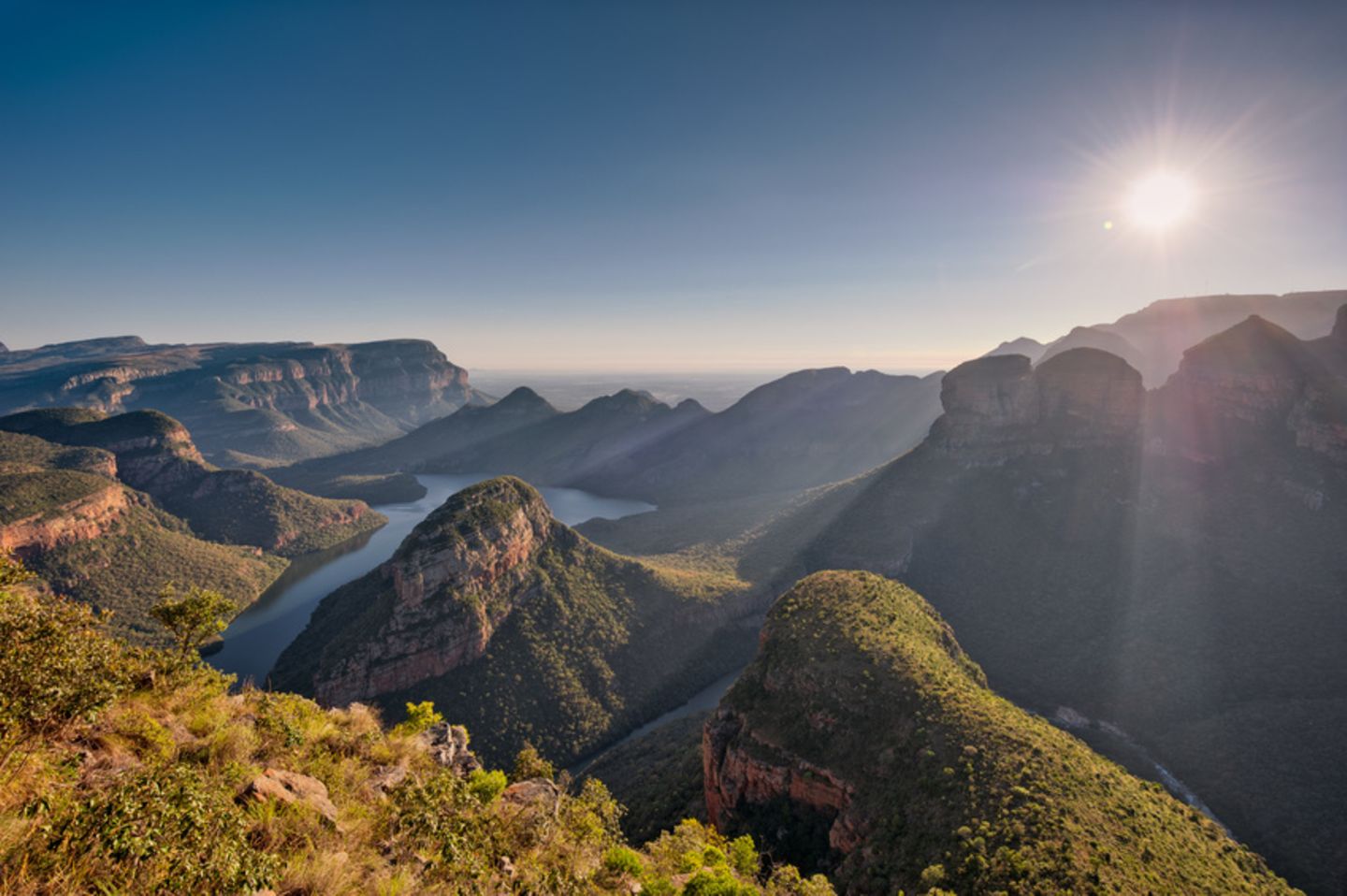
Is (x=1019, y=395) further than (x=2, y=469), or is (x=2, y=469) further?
(x=1019, y=395)

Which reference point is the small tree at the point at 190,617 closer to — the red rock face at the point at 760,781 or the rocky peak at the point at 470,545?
the red rock face at the point at 760,781

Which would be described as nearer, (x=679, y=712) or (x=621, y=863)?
(x=621, y=863)

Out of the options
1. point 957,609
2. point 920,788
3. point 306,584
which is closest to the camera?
point 920,788

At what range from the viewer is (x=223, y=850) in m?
7.35

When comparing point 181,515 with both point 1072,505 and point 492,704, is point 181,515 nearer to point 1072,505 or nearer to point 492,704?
point 492,704

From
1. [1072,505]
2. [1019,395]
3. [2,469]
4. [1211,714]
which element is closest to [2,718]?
[1211,714]

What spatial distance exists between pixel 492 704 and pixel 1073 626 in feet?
251

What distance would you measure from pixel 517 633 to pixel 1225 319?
25560 centimetres

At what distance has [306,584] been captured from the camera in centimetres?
11531

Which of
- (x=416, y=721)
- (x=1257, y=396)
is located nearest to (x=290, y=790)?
(x=416, y=721)

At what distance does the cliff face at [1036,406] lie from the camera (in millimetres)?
88688

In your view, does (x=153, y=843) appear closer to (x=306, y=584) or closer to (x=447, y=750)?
(x=447, y=750)

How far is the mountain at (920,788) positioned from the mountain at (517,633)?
31492mm

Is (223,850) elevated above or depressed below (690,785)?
above
